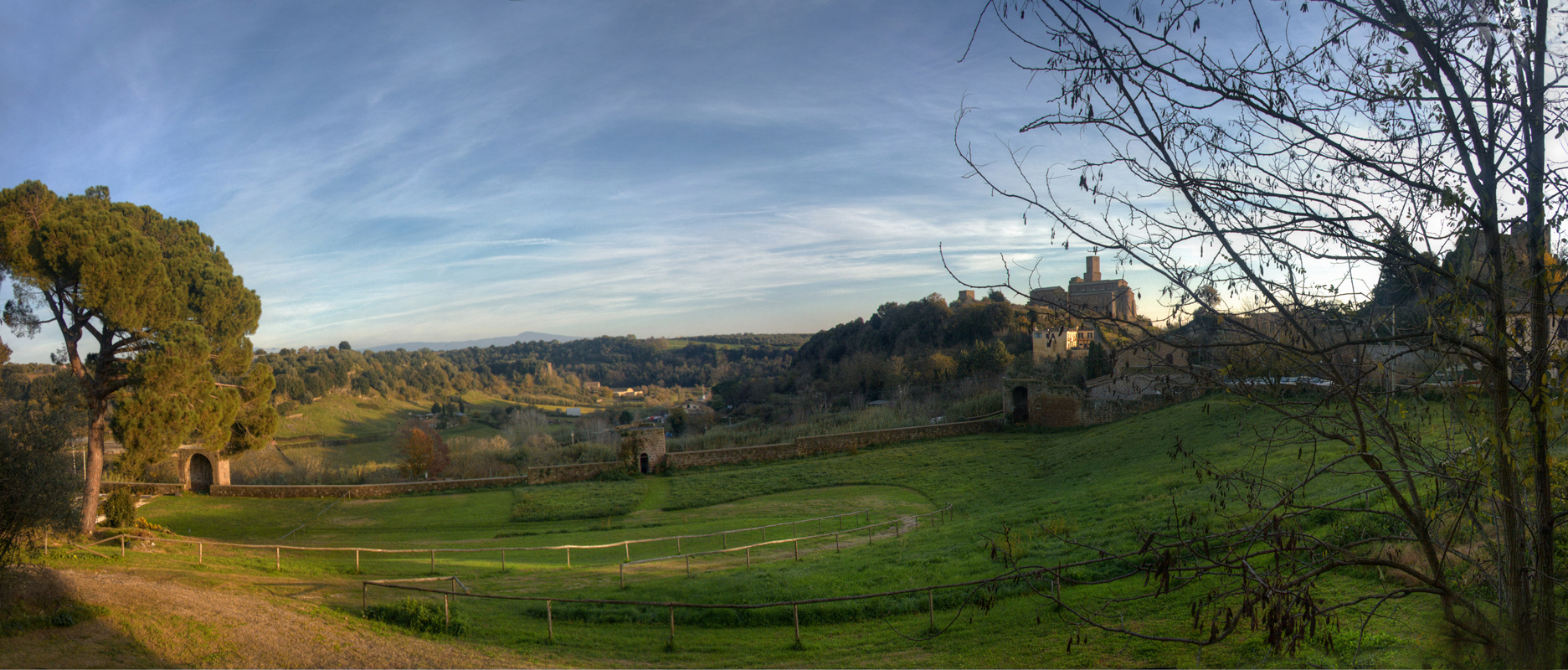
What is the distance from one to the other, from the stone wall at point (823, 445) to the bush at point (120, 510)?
18.0 m

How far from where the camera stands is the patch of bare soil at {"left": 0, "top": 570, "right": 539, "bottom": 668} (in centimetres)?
716

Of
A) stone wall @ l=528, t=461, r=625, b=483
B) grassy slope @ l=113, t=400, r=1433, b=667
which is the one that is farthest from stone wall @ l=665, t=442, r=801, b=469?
stone wall @ l=528, t=461, r=625, b=483

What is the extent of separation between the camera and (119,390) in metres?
18.4

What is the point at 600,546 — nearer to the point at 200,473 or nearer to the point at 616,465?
the point at 616,465

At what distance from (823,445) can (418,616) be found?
24100mm

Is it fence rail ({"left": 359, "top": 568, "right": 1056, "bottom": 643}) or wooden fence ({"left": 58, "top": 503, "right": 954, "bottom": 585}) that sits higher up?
fence rail ({"left": 359, "top": 568, "right": 1056, "bottom": 643})

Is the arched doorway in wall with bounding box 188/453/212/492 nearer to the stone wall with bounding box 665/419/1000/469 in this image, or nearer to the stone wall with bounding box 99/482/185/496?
the stone wall with bounding box 99/482/185/496

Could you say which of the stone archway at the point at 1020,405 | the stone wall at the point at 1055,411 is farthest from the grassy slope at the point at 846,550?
the stone archway at the point at 1020,405

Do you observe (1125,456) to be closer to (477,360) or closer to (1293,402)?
(1293,402)

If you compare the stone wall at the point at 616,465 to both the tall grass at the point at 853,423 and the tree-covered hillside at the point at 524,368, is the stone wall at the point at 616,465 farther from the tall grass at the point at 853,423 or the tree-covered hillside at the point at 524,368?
the tree-covered hillside at the point at 524,368

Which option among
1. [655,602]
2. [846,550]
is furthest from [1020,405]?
[655,602]

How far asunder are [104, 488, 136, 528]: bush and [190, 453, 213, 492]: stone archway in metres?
9.96

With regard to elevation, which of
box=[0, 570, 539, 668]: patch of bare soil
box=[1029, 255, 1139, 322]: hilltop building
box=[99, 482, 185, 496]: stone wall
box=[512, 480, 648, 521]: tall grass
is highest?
box=[1029, 255, 1139, 322]: hilltop building

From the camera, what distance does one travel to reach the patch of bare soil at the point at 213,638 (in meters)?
7.16
